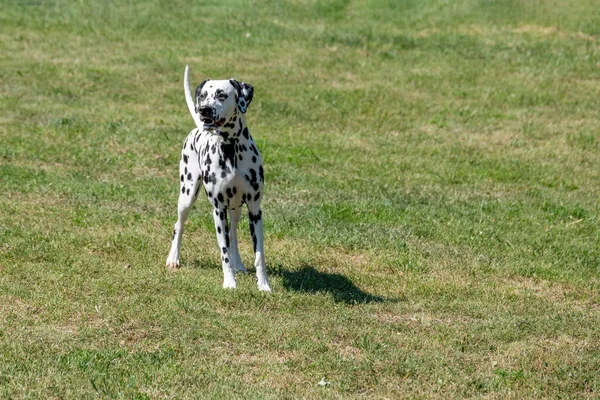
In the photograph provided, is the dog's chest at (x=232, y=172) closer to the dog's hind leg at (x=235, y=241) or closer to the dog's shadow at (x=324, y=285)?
the dog's hind leg at (x=235, y=241)

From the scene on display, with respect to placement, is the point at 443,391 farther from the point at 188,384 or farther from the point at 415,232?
the point at 415,232

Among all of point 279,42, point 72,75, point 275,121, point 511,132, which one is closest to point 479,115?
point 511,132

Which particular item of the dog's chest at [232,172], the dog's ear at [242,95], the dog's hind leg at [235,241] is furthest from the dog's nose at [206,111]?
the dog's hind leg at [235,241]

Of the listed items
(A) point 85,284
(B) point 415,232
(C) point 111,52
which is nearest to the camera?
(A) point 85,284

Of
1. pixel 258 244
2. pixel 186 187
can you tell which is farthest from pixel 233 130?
pixel 186 187

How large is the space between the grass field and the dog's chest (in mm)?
927

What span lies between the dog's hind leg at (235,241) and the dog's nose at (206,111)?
131cm

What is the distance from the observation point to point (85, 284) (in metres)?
9.47

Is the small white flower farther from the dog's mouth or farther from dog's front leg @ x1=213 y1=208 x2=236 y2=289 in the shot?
the dog's mouth

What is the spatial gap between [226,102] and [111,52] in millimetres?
12463

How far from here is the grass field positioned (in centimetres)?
791

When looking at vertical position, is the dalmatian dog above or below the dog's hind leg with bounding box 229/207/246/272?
above

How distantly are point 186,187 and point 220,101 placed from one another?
1.64m

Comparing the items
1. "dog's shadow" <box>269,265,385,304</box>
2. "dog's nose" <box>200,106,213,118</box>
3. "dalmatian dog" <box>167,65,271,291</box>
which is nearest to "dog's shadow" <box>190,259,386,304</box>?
"dog's shadow" <box>269,265,385,304</box>
